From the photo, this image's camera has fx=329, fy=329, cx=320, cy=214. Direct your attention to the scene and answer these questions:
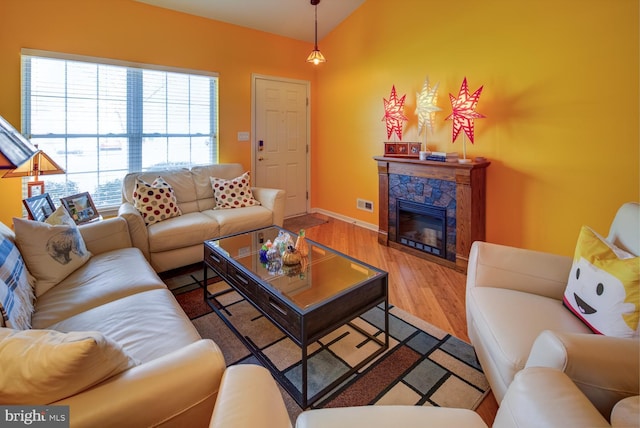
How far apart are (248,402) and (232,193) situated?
3.09 metres

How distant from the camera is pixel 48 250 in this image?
1909mm

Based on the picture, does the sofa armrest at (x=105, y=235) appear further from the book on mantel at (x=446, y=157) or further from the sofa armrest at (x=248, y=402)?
the book on mantel at (x=446, y=157)

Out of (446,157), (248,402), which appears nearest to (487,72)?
(446,157)

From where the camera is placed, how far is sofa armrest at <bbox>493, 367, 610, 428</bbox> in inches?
31.1

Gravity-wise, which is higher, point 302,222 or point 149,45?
point 149,45

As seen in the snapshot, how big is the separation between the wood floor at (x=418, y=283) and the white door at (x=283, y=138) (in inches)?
40.2

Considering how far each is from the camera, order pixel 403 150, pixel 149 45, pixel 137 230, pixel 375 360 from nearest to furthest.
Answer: pixel 375 360
pixel 137 230
pixel 149 45
pixel 403 150

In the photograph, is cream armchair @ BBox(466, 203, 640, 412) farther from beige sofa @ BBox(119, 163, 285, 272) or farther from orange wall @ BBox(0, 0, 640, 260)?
beige sofa @ BBox(119, 163, 285, 272)

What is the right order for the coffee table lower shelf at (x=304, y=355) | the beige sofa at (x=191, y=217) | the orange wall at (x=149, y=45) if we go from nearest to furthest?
the coffee table lower shelf at (x=304, y=355) → the beige sofa at (x=191, y=217) → the orange wall at (x=149, y=45)

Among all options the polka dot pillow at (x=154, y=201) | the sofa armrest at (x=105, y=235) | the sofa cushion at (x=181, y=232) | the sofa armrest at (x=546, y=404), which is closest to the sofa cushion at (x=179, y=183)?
the polka dot pillow at (x=154, y=201)

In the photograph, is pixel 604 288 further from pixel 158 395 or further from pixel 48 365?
pixel 48 365

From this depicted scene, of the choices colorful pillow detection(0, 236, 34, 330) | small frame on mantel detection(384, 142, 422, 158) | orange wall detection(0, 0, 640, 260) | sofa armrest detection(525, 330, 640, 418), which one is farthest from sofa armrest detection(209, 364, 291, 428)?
small frame on mantel detection(384, 142, 422, 158)

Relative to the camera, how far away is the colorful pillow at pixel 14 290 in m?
1.31

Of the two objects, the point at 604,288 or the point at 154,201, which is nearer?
the point at 604,288
